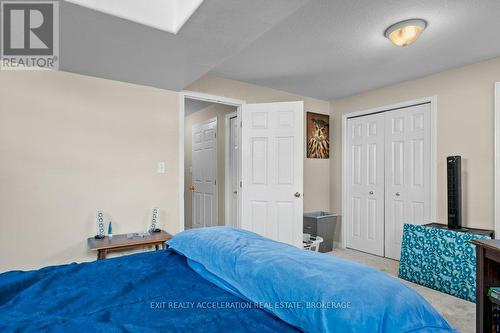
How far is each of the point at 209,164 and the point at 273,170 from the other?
5.04ft

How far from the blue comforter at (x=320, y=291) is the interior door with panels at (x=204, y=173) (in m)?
3.35

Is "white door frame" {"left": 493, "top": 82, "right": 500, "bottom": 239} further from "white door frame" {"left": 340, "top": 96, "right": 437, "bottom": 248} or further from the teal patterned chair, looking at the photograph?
"white door frame" {"left": 340, "top": 96, "right": 437, "bottom": 248}

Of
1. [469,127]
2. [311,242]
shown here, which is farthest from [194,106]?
[469,127]

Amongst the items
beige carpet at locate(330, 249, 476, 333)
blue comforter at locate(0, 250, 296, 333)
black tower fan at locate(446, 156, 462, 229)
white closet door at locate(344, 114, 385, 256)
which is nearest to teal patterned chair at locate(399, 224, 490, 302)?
beige carpet at locate(330, 249, 476, 333)

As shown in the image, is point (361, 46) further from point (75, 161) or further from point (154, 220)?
point (75, 161)

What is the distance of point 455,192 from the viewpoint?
2.91 m

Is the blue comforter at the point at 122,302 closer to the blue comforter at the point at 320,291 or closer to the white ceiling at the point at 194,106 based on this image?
the blue comforter at the point at 320,291

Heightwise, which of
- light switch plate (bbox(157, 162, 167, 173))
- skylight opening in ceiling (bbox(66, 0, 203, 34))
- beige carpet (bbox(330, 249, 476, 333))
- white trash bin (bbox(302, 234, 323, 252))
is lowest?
beige carpet (bbox(330, 249, 476, 333))

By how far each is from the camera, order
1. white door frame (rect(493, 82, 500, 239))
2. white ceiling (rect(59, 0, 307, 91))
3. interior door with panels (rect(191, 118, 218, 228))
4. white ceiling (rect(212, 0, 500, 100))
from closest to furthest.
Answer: white ceiling (rect(59, 0, 307, 91)) → white ceiling (rect(212, 0, 500, 100)) → white door frame (rect(493, 82, 500, 239)) → interior door with panels (rect(191, 118, 218, 228))

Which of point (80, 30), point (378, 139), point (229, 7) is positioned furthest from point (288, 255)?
point (378, 139)

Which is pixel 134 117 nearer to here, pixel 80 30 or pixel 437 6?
pixel 80 30

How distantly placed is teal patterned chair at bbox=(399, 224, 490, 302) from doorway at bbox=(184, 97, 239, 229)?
2.15 meters

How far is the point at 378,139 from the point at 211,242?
334 cm

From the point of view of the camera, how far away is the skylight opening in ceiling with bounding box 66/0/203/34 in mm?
1658
